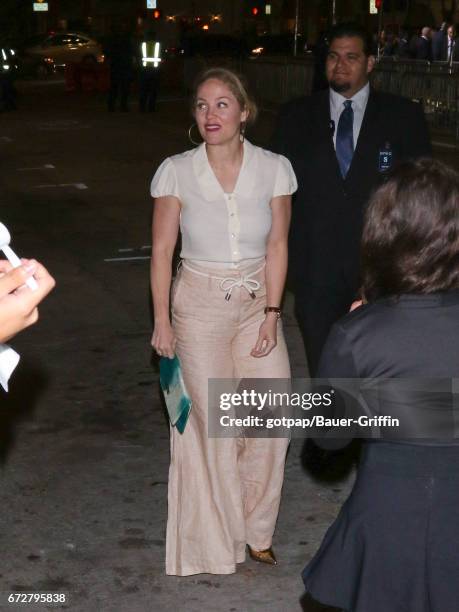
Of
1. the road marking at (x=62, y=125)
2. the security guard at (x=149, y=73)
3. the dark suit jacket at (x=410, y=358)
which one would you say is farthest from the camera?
A: the security guard at (x=149, y=73)

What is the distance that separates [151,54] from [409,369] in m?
26.1

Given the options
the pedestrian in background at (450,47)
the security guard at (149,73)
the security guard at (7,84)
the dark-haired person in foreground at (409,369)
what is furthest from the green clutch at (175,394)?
the security guard at (7,84)

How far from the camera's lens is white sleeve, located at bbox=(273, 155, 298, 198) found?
466cm

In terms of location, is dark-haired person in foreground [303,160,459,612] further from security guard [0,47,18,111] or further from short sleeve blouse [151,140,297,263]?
security guard [0,47,18,111]

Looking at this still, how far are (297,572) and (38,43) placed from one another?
1724 inches

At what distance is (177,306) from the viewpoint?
466 centimetres

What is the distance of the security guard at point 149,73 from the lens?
27156 mm

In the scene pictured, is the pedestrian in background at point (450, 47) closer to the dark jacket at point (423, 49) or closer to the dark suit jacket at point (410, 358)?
the dark jacket at point (423, 49)

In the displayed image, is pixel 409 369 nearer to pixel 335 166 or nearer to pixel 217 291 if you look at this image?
pixel 217 291

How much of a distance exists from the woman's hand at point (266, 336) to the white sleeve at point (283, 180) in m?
0.50

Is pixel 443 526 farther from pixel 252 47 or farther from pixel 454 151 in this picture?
pixel 252 47

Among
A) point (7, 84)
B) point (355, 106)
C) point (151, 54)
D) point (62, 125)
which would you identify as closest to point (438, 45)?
point (151, 54)

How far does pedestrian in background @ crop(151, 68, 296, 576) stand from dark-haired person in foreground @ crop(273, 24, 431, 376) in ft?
2.23

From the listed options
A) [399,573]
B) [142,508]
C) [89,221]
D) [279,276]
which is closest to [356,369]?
[399,573]
